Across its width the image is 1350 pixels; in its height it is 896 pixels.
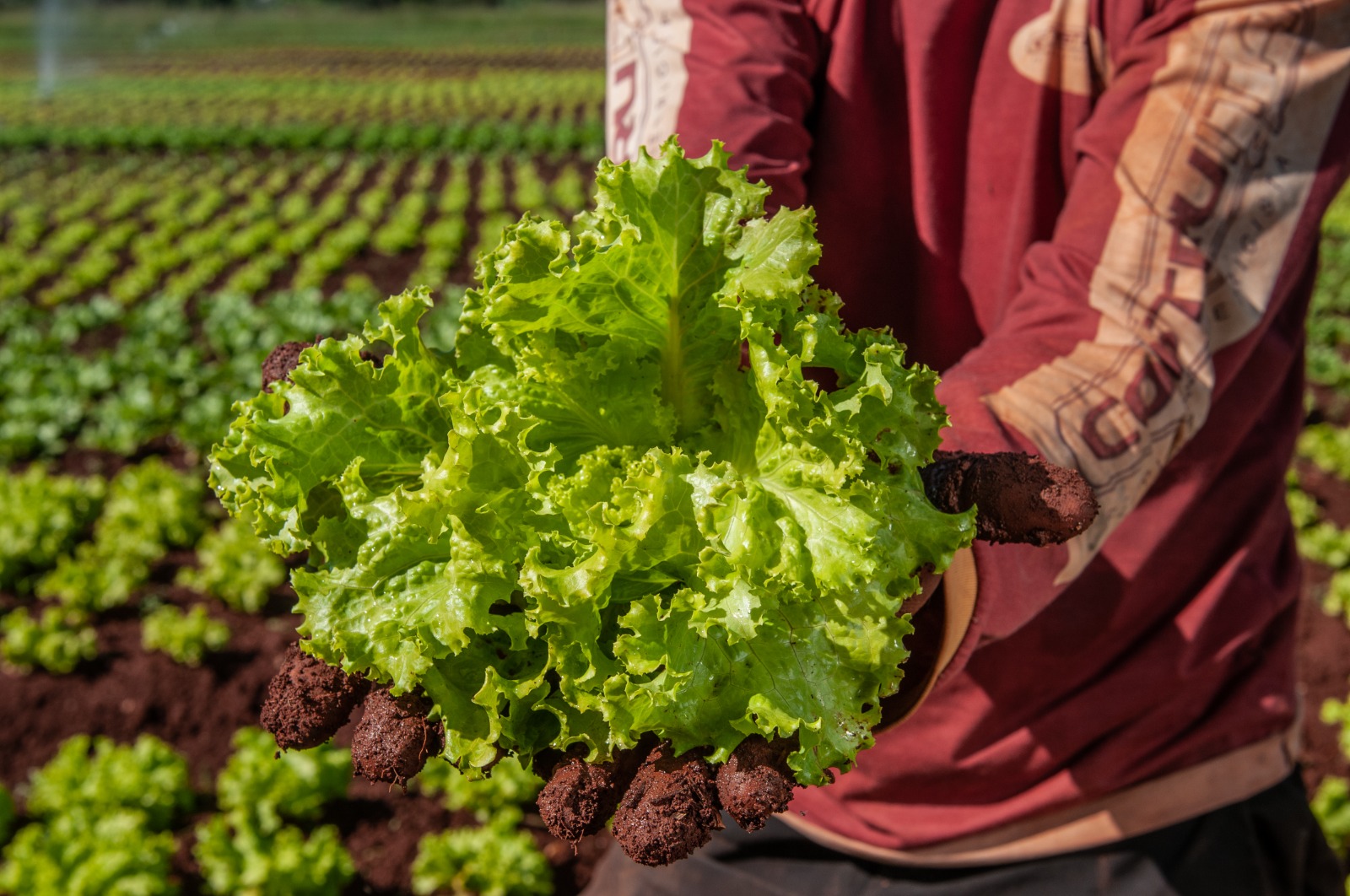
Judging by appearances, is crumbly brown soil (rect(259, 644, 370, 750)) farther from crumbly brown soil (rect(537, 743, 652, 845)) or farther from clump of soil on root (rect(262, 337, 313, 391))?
clump of soil on root (rect(262, 337, 313, 391))

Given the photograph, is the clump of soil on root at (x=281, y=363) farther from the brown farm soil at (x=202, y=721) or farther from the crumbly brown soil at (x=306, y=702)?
the brown farm soil at (x=202, y=721)

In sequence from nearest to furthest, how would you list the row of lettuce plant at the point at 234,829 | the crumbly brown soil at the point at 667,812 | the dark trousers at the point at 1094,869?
the crumbly brown soil at the point at 667,812 → the dark trousers at the point at 1094,869 → the row of lettuce plant at the point at 234,829

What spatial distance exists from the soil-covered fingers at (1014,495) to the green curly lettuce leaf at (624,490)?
93mm

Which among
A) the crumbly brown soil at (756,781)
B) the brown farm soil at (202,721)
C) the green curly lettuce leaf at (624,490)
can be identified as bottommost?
the brown farm soil at (202,721)

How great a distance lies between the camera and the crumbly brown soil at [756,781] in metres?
1.65

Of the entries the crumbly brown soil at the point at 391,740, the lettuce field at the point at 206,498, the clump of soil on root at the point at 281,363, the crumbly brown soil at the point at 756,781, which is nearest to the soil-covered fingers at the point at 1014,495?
the crumbly brown soil at the point at 756,781

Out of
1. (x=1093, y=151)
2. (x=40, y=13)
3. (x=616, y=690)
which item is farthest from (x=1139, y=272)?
(x=40, y=13)

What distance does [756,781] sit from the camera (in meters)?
1.68

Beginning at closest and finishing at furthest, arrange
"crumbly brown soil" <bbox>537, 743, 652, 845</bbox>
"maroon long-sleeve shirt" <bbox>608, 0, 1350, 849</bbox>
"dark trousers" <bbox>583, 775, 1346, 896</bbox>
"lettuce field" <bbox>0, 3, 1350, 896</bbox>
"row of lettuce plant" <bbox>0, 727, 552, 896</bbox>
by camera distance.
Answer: "crumbly brown soil" <bbox>537, 743, 652, 845</bbox> → "maroon long-sleeve shirt" <bbox>608, 0, 1350, 849</bbox> → "dark trousers" <bbox>583, 775, 1346, 896</bbox> → "row of lettuce plant" <bbox>0, 727, 552, 896</bbox> → "lettuce field" <bbox>0, 3, 1350, 896</bbox>

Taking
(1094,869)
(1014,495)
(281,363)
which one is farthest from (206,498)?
(1014,495)

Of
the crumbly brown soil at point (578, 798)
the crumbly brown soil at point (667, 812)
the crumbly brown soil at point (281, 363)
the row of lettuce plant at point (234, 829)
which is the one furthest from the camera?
the row of lettuce plant at point (234, 829)

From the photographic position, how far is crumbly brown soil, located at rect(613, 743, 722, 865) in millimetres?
1637

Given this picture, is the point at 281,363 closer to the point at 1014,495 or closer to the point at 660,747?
the point at 660,747

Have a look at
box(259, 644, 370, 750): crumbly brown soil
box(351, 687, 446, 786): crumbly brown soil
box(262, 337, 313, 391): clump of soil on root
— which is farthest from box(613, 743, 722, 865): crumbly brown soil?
box(262, 337, 313, 391): clump of soil on root
